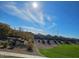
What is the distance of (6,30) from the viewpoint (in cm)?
355

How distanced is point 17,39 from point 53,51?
52 cm

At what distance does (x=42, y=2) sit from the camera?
3523 millimetres

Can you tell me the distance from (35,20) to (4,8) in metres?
0.46

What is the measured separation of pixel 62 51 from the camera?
350 centimetres

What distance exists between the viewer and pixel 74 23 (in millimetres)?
3533

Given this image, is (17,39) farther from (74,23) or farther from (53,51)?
(74,23)

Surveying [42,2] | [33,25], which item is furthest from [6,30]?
[42,2]

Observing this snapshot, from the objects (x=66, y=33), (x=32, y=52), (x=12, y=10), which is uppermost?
(x=12, y=10)

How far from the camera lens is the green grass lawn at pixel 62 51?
11.4 ft

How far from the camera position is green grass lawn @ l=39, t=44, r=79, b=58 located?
3.48 metres

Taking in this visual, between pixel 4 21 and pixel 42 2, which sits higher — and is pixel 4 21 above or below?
below

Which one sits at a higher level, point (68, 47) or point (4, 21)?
point (4, 21)

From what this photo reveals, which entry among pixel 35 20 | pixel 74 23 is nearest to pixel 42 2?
pixel 35 20

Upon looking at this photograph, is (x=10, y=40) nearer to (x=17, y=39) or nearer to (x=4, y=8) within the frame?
(x=17, y=39)
